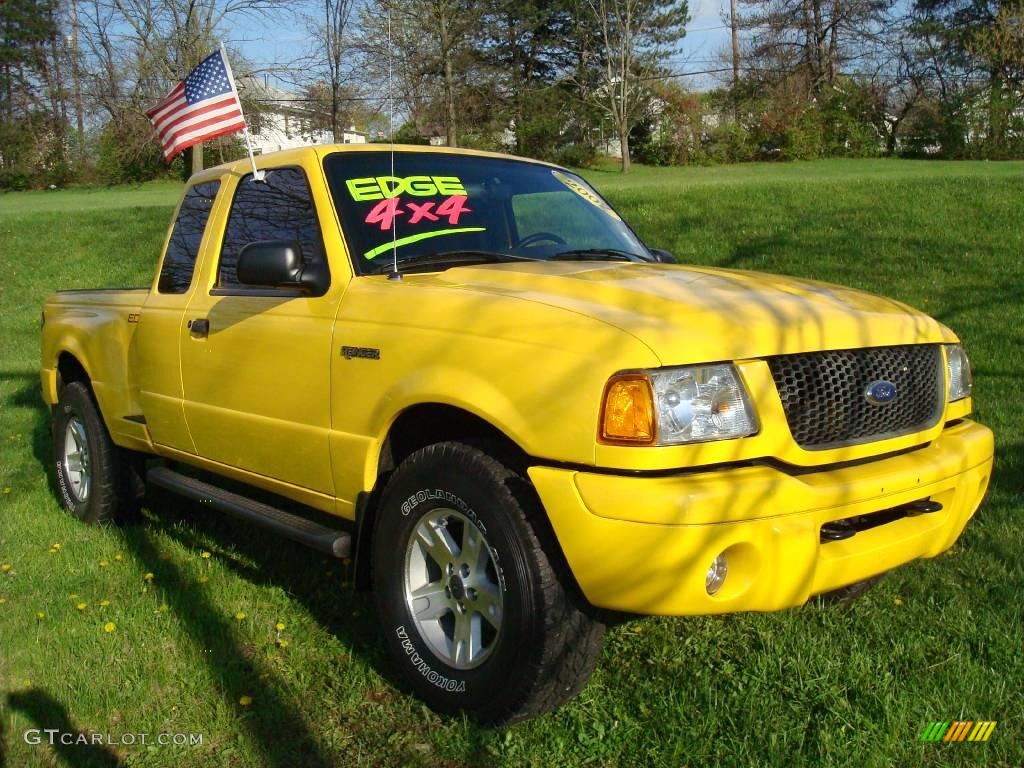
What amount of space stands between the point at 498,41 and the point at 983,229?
121 ft

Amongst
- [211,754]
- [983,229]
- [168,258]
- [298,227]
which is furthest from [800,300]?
[983,229]

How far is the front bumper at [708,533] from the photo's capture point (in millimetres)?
2613

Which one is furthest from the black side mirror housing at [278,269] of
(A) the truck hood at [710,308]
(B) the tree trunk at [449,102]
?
(B) the tree trunk at [449,102]

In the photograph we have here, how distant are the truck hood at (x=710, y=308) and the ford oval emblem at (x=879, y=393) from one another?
139 millimetres

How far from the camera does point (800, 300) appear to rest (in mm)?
3264

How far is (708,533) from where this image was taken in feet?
8.57

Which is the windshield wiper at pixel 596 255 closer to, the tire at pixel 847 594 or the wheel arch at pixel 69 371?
the tire at pixel 847 594

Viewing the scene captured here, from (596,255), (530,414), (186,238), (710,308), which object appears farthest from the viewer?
(186,238)

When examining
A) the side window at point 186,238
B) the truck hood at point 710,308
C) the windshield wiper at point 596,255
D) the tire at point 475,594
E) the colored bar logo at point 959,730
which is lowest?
the colored bar logo at point 959,730

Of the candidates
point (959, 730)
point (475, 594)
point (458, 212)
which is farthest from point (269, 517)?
point (959, 730)

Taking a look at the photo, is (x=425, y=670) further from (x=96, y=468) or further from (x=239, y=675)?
(x=96, y=468)

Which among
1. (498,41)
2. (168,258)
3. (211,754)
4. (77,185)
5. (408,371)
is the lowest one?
(211,754)

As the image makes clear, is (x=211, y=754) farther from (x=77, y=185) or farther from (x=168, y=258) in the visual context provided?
(x=77, y=185)

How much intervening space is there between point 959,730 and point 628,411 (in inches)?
60.4
